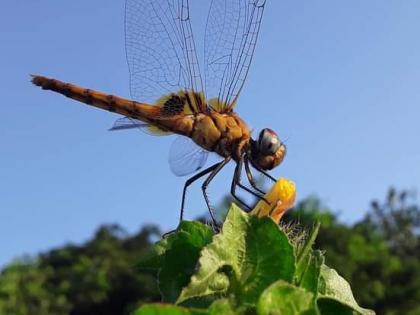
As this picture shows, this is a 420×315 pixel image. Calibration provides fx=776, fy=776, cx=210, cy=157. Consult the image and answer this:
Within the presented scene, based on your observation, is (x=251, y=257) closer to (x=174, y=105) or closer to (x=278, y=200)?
(x=278, y=200)

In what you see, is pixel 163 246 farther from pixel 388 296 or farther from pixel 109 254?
pixel 109 254

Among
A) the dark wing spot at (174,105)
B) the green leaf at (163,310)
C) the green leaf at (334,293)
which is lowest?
the green leaf at (163,310)

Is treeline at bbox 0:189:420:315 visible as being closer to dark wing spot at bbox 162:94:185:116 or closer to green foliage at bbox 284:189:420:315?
green foliage at bbox 284:189:420:315

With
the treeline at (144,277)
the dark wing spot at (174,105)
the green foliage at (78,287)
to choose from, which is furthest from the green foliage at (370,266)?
the dark wing spot at (174,105)

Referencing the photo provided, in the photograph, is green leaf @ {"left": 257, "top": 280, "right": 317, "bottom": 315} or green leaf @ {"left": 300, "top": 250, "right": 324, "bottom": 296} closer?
green leaf @ {"left": 257, "top": 280, "right": 317, "bottom": 315}

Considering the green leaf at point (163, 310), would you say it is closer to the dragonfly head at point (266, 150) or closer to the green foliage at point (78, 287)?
the dragonfly head at point (266, 150)

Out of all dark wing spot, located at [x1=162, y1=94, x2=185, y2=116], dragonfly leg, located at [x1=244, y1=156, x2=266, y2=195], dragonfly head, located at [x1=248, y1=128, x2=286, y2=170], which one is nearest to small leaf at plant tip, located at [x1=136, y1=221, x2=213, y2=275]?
dragonfly leg, located at [x1=244, y1=156, x2=266, y2=195]
